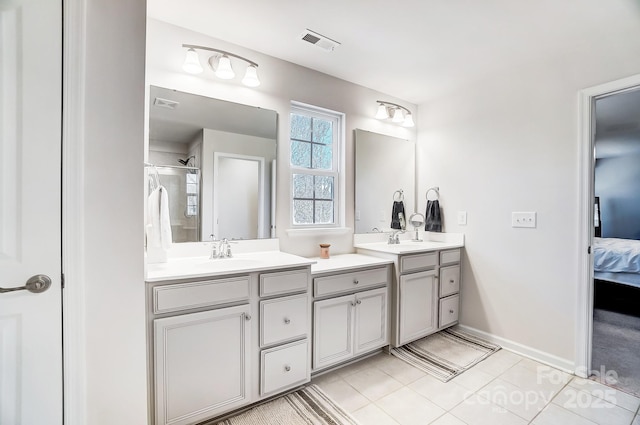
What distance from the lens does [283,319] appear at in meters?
1.71

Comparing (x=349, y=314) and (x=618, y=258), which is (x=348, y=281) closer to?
(x=349, y=314)

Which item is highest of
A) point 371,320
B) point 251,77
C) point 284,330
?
point 251,77

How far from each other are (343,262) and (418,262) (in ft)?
2.24

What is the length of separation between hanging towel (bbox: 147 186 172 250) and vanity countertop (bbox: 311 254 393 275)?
0.91 meters

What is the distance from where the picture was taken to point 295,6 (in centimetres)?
167

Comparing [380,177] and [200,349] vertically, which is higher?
[380,177]

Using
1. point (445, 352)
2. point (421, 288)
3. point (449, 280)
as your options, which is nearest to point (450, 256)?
point (449, 280)

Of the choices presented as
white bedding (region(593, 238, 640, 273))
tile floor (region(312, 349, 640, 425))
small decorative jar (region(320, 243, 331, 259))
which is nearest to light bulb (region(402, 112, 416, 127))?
small decorative jar (region(320, 243, 331, 259))

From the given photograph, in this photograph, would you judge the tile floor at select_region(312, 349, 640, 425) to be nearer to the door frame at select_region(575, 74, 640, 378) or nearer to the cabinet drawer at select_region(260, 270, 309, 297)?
the door frame at select_region(575, 74, 640, 378)

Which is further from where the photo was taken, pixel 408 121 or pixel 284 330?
pixel 408 121

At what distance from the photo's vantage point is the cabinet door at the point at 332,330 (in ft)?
6.20

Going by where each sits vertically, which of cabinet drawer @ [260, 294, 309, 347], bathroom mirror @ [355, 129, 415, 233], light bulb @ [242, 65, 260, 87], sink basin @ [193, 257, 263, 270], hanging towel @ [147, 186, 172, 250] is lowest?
cabinet drawer @ [260, 294, 309, 347]

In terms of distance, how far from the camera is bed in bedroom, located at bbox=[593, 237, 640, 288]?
3246 mm

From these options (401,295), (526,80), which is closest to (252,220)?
Result: (401,295)
